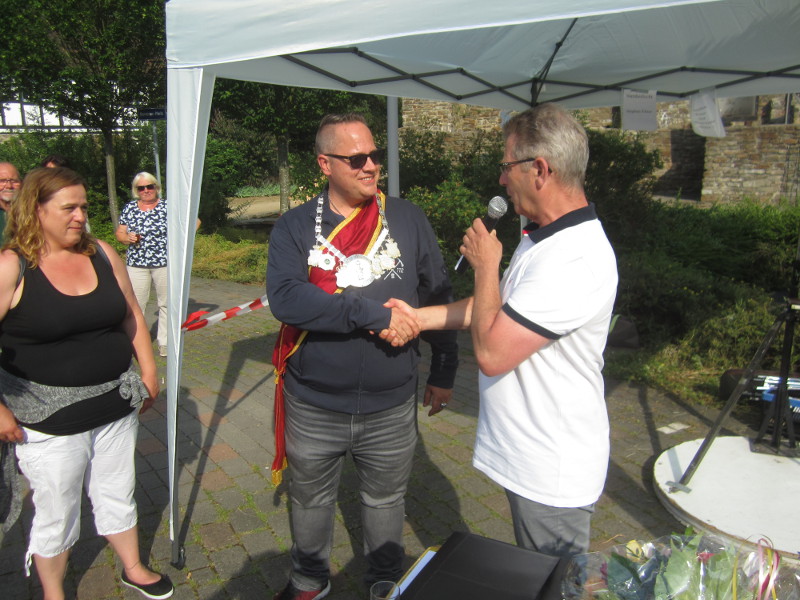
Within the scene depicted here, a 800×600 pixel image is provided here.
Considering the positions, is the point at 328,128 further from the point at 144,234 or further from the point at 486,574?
the point at 144,234

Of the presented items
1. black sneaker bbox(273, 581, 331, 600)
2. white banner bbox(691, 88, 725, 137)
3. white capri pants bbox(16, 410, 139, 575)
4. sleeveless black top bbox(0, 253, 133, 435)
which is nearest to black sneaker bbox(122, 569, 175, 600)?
white capri pants bbox(16, 410, 139, 575)

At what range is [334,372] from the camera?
243 centimetres

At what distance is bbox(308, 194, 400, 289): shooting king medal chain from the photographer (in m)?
2.43

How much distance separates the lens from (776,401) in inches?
155

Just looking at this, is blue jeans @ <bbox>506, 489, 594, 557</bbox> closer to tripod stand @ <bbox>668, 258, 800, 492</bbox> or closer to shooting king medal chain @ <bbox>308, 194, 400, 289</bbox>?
shooting king medal chain @ <bbox>308, 194, 400, 289</bbox>

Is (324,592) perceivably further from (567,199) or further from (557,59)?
(557,59)

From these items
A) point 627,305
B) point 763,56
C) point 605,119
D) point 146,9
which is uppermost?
point 146,9

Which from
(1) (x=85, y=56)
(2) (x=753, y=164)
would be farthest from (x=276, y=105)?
(2) (x=753, y=164)

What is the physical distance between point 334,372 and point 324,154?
87cm

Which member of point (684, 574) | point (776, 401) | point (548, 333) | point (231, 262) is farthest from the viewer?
point (231, 262)

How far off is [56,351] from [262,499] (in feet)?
5.44

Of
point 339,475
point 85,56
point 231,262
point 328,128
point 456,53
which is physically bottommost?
point 231,262

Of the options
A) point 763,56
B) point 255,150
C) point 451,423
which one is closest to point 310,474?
point 451,423

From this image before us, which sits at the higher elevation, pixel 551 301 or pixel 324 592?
pixel 551 301
